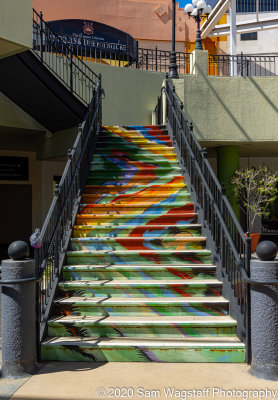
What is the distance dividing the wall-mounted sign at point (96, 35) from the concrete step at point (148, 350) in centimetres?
1290

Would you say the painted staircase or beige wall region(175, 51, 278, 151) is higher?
beige wall region(175, 51, 278, 151)

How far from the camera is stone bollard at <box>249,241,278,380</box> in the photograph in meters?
4.18

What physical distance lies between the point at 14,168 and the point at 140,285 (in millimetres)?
11697

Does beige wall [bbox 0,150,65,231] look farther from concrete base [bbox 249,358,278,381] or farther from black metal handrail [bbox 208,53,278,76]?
concrete base [bbox 249,358,278,381]

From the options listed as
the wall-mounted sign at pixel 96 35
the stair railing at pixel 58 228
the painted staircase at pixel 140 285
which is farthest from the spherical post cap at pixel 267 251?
the wall-mounted sign at pixel 96 35

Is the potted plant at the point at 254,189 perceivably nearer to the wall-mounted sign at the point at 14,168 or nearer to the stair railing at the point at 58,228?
the stair railing at the point at 58,228

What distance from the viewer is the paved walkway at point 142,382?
3.85m

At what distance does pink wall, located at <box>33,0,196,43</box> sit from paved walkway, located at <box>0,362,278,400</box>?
18977 mm

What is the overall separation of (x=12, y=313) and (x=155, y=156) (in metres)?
5.43

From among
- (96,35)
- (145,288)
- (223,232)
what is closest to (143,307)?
(145,288)

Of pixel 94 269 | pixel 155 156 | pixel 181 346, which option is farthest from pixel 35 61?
pixel 181 346

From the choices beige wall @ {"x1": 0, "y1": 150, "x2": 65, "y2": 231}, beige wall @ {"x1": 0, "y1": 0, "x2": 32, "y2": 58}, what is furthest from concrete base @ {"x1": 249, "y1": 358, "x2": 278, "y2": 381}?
beige wall @ {"x1": 0, "y1": 150, "x2": 65, "y2": 231}

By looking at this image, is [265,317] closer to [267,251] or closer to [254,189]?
[267,251]

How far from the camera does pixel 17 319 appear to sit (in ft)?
14.2
